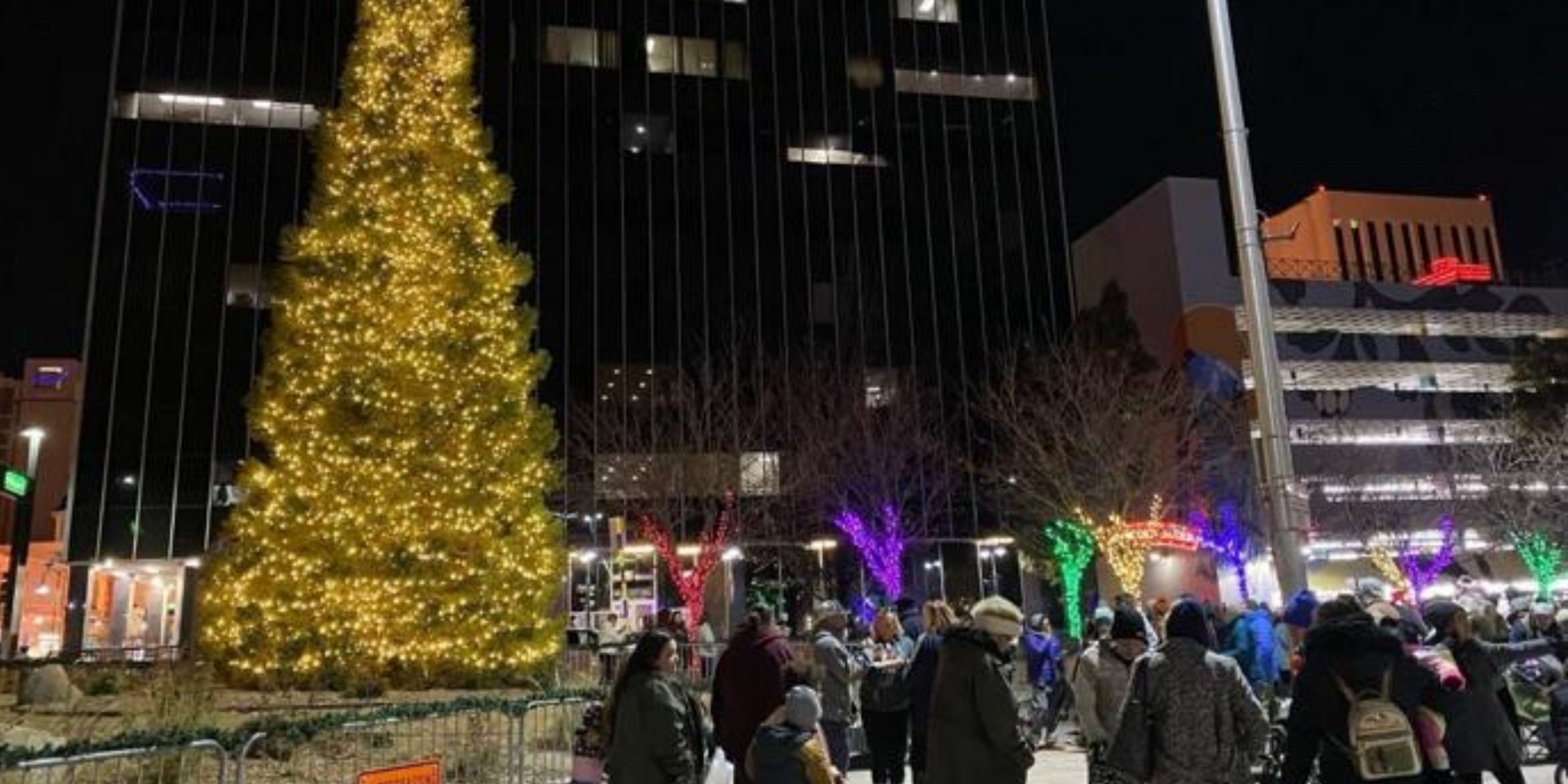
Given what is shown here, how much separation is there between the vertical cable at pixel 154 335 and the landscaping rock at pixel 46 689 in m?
20.2

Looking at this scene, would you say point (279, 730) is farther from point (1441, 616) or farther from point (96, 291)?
point (96, 291)

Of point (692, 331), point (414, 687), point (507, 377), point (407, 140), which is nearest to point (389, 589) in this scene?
point (414, 687)

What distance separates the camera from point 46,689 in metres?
14.1

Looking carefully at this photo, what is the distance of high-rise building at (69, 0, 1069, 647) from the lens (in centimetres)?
3334

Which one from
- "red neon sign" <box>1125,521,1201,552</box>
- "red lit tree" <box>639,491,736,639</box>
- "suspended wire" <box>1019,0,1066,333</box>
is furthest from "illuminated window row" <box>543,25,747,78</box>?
"red neon sign" <box>1125,521,1201,552</box>

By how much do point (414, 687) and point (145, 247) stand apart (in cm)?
2629

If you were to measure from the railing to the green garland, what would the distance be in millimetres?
11

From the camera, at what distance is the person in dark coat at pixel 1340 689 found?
4996mm

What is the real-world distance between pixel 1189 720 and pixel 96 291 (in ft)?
120

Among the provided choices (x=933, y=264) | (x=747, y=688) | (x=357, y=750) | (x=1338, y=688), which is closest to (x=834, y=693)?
(x=747, y=688)

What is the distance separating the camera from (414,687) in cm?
1409

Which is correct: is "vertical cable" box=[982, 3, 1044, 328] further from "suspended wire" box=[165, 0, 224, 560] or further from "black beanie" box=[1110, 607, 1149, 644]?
"black beanie" box=[1110, 607, 1149, 644]

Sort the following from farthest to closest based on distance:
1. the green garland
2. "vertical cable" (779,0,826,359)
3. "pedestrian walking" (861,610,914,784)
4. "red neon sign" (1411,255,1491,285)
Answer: "red neon sign" (1411,255,1491,285) → "vertical cable" (779,0,826,359) → "pedestrian walking" (861,610,914,784) → the green garland

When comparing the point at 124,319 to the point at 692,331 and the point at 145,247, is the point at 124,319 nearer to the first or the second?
the point at 145,247
